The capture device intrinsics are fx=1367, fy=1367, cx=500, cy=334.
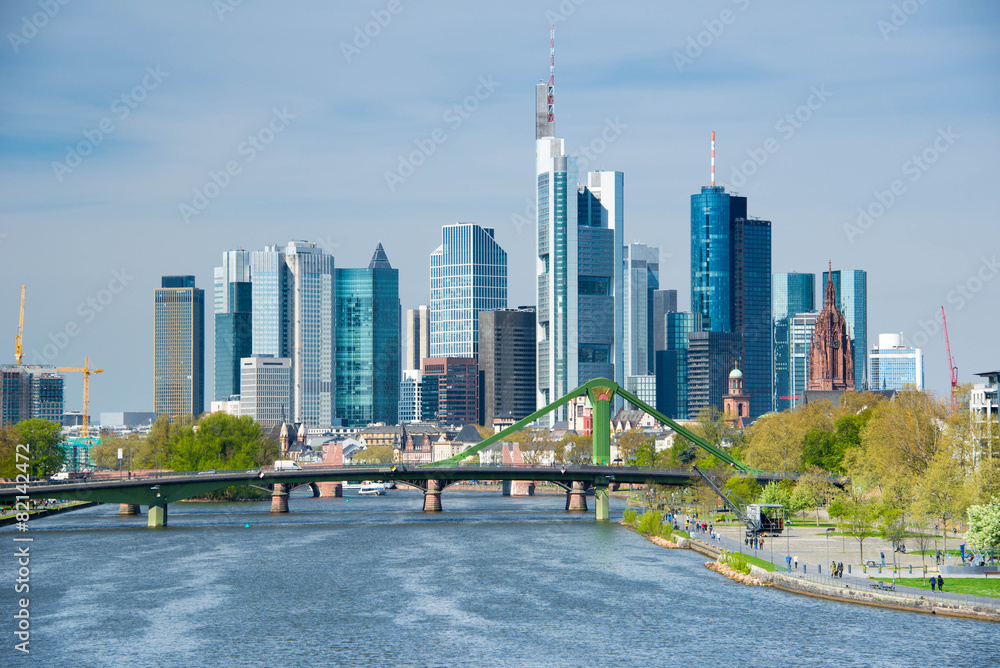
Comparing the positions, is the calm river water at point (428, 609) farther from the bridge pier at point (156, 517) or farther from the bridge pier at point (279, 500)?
the bridge pier at point (279, 500)

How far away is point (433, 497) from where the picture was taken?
14100cm

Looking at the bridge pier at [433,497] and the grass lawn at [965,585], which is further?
the bridge pier at [433,497]

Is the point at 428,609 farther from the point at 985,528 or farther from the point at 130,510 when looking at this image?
the point at 130,510

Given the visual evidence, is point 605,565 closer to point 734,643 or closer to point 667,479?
point 734,643

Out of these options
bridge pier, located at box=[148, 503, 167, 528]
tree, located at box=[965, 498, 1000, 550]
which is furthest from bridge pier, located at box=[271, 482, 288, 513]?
tree, located at box=[965, 498, 1000, 550]

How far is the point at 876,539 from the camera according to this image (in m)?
98.6

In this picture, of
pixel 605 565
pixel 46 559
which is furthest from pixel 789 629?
pixel 46 559

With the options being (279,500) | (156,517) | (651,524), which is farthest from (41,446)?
(651,524)

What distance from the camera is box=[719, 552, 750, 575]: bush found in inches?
3125

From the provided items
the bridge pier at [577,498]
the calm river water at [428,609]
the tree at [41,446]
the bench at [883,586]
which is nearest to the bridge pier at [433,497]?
the bridge pier at [577,498]

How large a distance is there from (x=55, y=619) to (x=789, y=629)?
116 ft

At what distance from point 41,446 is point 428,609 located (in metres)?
103

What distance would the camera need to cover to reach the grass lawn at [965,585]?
66.9m

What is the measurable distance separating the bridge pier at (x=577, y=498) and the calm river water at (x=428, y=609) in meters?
33.9
